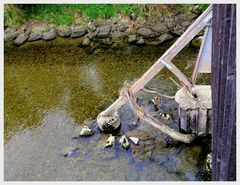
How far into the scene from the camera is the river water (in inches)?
315

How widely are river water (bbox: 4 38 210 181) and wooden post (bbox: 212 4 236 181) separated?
8.18 feet

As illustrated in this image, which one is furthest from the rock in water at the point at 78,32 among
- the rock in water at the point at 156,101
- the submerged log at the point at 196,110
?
the submerged log at the point at 196,110

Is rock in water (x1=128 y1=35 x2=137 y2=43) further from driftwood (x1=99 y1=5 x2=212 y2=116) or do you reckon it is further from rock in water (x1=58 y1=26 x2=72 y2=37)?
driftwood (x1=99 y1=5 x2=212 y2=116)

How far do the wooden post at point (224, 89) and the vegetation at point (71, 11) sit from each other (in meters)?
9.80

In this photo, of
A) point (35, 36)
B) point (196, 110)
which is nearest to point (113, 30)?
point (35, 36)

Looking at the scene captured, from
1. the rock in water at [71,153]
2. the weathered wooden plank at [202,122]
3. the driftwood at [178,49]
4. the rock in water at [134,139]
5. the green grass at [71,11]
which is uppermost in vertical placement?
the driftwood at [178,49]

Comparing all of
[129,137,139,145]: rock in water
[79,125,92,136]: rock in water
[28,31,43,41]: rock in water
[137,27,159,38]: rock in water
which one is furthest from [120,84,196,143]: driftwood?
[28,31,43,41]: rock in water

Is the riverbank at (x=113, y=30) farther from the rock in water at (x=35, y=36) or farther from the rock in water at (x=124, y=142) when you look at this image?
the rock in water at (x=124, y=142)

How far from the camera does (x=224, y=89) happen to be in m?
4.73

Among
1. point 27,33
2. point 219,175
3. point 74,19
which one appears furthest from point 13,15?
point 219,175

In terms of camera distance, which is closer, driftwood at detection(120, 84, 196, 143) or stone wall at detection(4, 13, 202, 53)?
driftwood at detection(120, 84, 196, 143)

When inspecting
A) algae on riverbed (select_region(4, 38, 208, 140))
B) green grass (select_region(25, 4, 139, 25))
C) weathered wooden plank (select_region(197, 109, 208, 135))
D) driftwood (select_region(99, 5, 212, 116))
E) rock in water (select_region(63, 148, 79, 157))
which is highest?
driftwood (select_region(99, 5, 212, 116))

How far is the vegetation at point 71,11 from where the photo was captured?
47.7 feet

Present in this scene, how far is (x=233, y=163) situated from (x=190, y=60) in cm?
719
